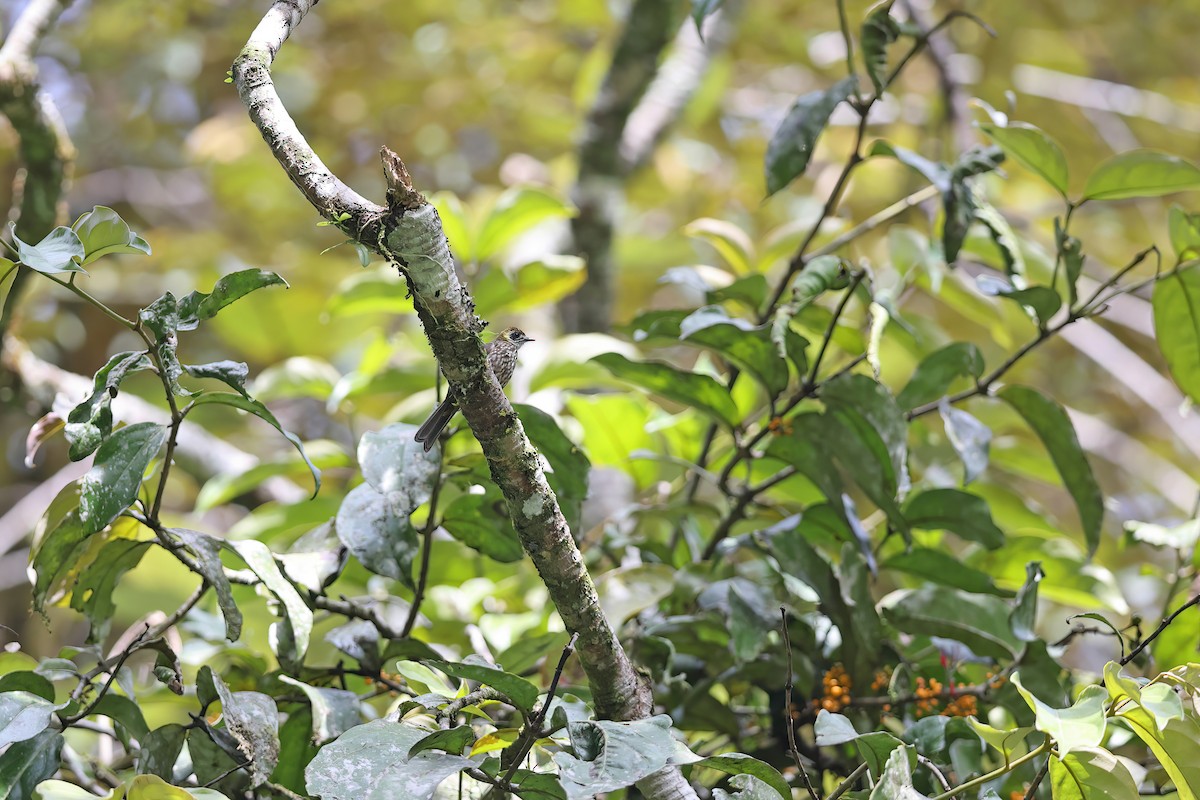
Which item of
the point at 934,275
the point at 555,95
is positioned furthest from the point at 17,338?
the point at 555,95

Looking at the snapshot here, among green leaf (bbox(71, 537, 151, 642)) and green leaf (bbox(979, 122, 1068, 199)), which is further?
green leaf (bbox(979, 122, 1068, 199))

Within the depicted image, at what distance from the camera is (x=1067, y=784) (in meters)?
0.55

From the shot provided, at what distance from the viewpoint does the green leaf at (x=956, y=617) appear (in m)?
0.81

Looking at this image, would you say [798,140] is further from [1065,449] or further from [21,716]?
[21,716]

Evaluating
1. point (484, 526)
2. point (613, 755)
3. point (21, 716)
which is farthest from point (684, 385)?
point (21, 716)

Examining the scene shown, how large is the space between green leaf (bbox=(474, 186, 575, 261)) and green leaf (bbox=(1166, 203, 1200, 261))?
0.65 metres

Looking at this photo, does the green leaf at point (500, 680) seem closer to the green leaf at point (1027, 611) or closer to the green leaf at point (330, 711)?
the green leaf at point (330, 711)

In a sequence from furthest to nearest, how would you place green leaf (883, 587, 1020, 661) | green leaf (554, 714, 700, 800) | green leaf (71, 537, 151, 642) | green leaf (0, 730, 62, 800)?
green leaf (883, 587, 1020, 661) < green leaf (71, 537, 151, 642) < green leaf (0, 730, 62, 800) < green leaf (554, 714, 700, 800)

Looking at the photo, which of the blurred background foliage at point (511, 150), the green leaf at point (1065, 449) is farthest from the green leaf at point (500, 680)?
the blurred background foliage at point (511, 150)

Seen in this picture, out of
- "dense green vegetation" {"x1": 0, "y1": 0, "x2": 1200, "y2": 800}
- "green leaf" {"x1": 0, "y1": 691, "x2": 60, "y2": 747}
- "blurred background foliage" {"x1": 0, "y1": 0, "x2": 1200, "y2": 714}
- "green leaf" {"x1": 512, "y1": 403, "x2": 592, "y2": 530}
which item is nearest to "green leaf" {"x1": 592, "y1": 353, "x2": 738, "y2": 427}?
"dense green vegetation" {"x1": 0, "y1": 0, "x2": 1200, "y2": 800}

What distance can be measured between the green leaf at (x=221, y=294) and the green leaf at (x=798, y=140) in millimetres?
473

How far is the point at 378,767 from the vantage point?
1.65ft

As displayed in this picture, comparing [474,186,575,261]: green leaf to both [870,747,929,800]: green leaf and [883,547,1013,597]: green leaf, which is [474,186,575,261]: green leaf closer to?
[883,547,1013,597]: green leaf

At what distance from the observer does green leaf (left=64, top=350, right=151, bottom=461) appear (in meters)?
0.57
